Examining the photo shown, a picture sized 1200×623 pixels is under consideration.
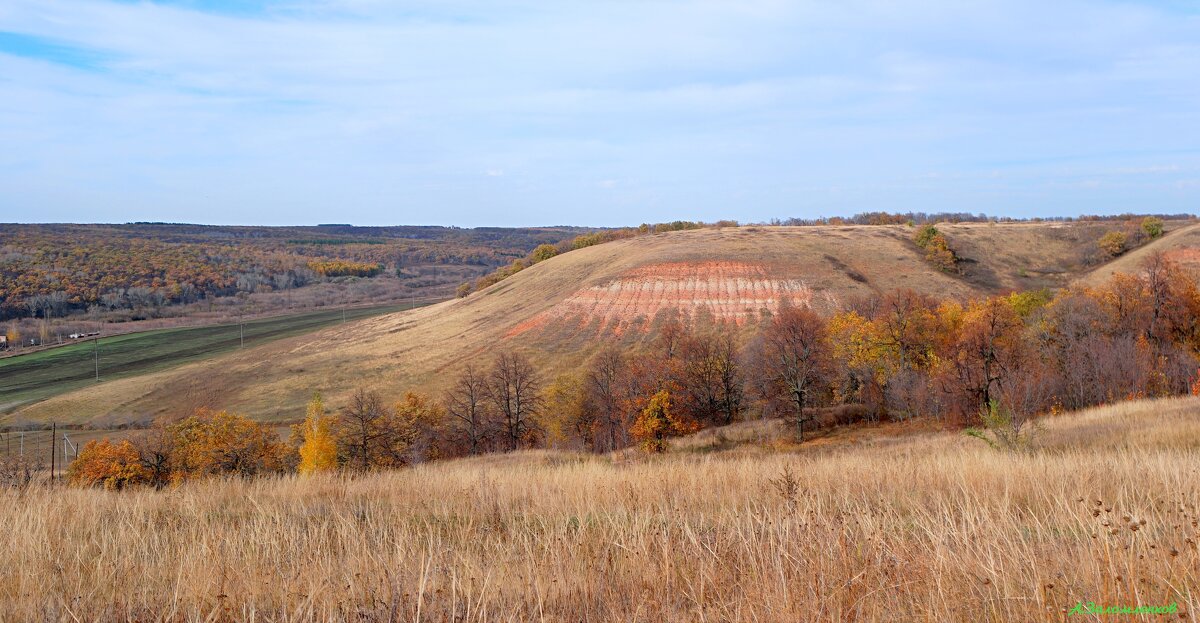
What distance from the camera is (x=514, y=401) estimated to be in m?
63.1

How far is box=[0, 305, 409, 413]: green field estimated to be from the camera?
9000cm

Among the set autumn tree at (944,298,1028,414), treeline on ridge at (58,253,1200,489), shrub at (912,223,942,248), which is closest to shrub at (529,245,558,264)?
shrub at (912,223,942,248)

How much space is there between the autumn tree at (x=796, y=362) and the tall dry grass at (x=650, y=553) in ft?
130

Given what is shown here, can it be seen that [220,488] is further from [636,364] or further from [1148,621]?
[636,364]

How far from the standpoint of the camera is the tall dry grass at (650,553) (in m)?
3.57

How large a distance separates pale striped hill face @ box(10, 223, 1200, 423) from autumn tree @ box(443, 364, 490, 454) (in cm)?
690

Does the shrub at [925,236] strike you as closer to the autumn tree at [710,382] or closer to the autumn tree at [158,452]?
the autumn tree at [710,382]

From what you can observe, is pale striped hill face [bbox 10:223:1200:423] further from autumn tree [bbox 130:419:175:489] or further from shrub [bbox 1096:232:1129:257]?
autumn tree [bbox 130:419:175:489]

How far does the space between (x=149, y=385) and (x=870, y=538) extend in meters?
97.9

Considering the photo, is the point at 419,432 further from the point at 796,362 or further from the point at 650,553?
the point at 650,553

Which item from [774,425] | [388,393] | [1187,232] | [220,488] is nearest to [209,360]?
[388,393]

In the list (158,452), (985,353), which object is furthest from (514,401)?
(985,353)

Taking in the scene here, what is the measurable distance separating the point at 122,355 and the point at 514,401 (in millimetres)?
82428

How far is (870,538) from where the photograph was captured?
448 cm
